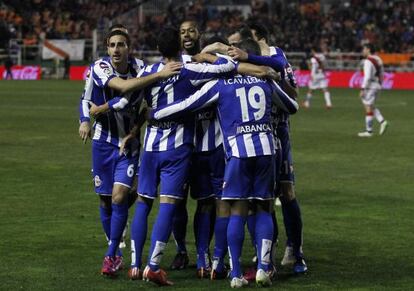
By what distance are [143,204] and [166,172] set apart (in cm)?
38

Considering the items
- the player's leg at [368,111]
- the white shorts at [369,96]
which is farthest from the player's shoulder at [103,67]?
the white shorts at [369,96]

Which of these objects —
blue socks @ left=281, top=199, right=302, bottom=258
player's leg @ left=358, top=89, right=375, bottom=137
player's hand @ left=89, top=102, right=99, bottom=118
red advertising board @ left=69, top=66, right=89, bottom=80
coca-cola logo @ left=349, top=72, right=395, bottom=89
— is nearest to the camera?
player's hand @ left=89, top=102, right=99, bottom=118

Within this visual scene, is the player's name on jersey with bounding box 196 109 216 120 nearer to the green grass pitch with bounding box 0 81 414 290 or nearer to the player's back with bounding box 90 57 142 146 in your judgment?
the player's back with bounding box 90 57 142 146

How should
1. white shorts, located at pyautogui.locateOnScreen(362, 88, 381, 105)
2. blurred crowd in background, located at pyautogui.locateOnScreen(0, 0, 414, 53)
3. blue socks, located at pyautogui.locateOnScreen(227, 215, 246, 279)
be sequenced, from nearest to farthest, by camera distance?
blue socks, located at pyautogui.locateOnScreen(227, 215, 246, 279), white shorts, located at pyautogui.locateOnScreen(362, 88, 381, 105), blurred crowd in background, located at pyautogui.locateOnScreen(0, 0, 414, 53)

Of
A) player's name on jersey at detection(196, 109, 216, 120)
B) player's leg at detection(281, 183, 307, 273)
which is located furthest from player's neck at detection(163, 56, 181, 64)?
player's leg at detection(281, 183, 307, 273)

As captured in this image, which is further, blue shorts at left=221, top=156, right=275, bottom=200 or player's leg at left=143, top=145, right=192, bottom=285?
player's leg at left=143, top=145, right=192, bottom=285

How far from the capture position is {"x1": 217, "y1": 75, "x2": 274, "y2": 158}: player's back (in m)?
9.29

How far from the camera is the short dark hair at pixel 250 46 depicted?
957 centimetres

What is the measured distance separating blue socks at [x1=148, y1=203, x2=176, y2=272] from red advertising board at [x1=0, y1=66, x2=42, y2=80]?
53909 millimetres

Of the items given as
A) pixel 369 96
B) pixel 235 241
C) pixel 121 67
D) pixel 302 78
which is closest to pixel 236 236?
pixel 235 241

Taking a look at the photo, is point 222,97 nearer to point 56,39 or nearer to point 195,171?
point 195,171

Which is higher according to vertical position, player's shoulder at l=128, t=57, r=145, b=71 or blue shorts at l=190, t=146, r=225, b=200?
player's shoulder at l=128, t=57, r=145, b=71

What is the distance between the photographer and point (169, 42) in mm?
9391

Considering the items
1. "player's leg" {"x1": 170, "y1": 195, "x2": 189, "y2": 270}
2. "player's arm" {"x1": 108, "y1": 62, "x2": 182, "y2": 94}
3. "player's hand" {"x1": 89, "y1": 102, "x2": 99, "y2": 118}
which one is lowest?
"player's leg" {"x1": 170, "y1": 195, "x2": 189, "y2": 270}
